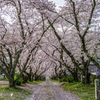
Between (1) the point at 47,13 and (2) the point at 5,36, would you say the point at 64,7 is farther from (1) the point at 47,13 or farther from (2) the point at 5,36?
(2) the point at 5,36

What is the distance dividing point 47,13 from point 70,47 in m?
7.27

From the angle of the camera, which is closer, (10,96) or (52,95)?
(10,96)

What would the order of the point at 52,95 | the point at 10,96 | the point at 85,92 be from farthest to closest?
the point at 85,92 < the point at 52,95 < the point at 10,96

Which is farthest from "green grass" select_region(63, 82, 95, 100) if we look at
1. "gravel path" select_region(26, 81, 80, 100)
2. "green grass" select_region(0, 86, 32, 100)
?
"green grass" select_region(0, 86, 32, 100)

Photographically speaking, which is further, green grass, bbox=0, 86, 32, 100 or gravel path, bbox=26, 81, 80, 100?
gravel path, bbox=26, 81, 80, 100

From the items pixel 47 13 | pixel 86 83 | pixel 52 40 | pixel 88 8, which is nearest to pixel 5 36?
pixel 47 13

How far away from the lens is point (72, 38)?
49.6 ft

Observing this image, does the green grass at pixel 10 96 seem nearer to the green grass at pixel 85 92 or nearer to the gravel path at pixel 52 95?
the gravel path at pixel 52 95

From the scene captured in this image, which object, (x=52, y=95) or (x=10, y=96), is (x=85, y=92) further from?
(x=10, y=96)

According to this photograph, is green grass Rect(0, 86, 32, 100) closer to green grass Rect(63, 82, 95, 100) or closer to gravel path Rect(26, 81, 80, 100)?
gravel path Rect(26, 81, 80, 100)

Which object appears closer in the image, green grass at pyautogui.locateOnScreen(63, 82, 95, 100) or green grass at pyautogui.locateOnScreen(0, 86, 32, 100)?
green grass at pyautogui.locateOnScreen(0, 86, 32, 100)

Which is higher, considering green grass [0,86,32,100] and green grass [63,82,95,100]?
green grass [0,86,32,100]

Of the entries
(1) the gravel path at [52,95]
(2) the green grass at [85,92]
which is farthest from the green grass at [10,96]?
(2) the green grass at [85,92]

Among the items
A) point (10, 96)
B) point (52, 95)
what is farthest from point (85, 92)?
point (10, 96)
